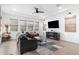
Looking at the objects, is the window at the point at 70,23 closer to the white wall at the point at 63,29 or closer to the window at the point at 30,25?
the white wall at the point at 63,29

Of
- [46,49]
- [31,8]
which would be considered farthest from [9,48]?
[31,8]

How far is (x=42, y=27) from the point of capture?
8.46 ft

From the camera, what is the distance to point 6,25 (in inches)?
98.0

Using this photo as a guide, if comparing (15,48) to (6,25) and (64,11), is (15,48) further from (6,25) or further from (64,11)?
(64,11)

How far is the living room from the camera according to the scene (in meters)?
2.47

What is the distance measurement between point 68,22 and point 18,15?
1197 millimetres

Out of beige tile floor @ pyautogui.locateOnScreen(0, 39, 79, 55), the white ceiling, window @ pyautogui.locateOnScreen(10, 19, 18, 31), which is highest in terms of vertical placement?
the white ceiling

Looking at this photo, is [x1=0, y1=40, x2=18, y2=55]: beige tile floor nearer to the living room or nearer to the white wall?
the living room

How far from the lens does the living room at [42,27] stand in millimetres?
2467

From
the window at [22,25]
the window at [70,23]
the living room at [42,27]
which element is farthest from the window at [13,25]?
the window at [70,23]

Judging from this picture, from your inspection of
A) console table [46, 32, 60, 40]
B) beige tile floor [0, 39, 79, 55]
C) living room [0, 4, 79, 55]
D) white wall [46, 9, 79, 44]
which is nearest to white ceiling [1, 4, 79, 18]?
living room [0, 4, 79, 55]

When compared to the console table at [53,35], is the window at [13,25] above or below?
above

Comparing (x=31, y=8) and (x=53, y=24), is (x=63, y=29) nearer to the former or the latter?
(x=53, y=24)
